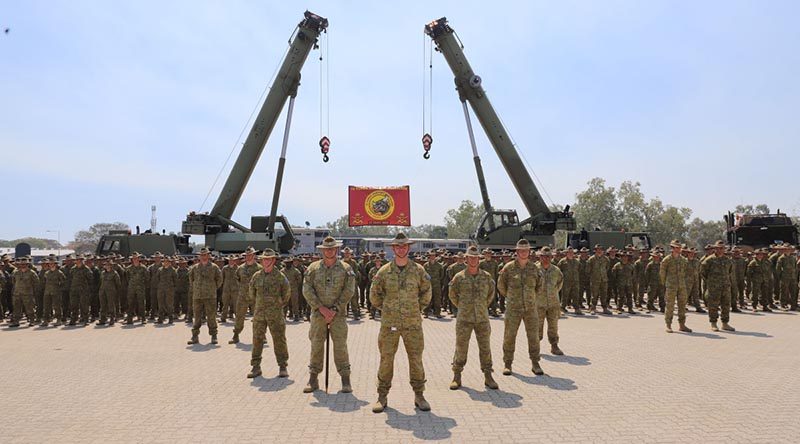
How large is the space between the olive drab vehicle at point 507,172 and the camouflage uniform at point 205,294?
12.5m

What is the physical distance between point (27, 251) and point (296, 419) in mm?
25433

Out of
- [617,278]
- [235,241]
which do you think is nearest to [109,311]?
[235,241]

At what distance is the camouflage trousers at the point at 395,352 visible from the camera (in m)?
5.57

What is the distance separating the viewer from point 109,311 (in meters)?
12.7

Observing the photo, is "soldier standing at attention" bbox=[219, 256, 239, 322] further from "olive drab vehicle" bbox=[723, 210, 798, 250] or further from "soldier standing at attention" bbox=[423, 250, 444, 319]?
"olive drab vehicle" bbox=[723, 210, 798, 250]

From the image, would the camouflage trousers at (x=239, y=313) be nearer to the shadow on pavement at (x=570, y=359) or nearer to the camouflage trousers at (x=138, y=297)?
the camouflage trousers at (x=138, y=297)

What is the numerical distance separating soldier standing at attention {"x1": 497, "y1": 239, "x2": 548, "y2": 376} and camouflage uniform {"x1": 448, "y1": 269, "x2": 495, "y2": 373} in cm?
82

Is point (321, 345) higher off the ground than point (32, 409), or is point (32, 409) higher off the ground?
point (321, 345)

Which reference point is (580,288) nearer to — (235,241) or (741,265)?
(741,265)

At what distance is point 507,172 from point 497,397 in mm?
16747

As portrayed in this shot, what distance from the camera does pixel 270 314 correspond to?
716 cm

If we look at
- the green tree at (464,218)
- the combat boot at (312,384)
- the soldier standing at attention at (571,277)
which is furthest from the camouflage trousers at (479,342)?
the green tree at (464,218)

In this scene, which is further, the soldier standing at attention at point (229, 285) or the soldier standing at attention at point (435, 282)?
the soldier standing at attention at point (435, 282)

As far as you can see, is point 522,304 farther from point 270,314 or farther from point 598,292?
point 598,292
